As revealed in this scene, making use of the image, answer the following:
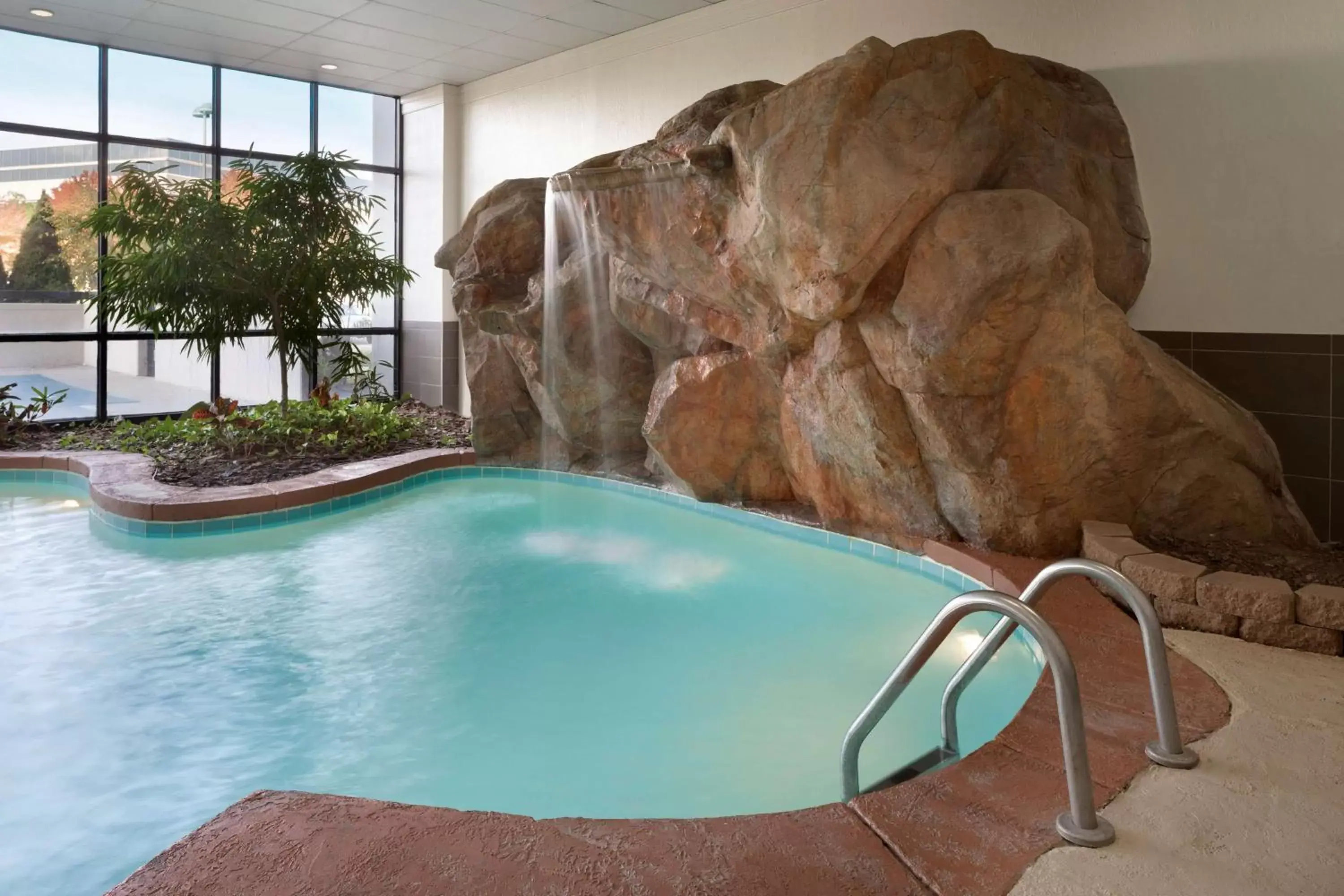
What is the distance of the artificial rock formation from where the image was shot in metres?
3.91

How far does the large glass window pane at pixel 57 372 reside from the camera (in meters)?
7.79

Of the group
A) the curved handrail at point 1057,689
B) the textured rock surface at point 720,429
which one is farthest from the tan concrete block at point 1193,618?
the textured rock surface at point 720,429

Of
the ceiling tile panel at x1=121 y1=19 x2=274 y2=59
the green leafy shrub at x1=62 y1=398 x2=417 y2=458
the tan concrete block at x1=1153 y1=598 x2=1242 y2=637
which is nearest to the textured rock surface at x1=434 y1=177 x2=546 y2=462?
the green leafy shrub at x1=62 y1=398 x2=417 y2=458

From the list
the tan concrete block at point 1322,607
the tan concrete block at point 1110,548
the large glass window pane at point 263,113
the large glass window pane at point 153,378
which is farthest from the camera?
the large glass window pane at point 263,113

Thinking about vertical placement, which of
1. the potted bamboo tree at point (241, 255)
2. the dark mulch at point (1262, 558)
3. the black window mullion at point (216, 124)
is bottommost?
the dark mulch at point (1262, 558)

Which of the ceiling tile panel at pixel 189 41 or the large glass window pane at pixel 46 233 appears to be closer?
the ceiling tile panel at pixel 189 41

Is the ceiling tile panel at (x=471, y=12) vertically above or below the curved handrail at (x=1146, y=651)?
above

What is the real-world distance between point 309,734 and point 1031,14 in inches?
196

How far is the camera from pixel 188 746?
106 inches

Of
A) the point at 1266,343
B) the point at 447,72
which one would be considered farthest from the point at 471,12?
the point at 1266,343

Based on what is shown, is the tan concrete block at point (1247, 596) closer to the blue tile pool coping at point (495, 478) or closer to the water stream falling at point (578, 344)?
the blue tile pool coping at point (495, 478)

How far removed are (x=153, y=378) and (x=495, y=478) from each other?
4069mm

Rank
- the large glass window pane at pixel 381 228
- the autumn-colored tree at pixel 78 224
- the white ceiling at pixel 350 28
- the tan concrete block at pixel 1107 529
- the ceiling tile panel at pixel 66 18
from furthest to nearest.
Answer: the large glass window pane at pixel 381 228 → the autumn-colored tree at pixel 78 224 → the ceiling tile panel at pixel 66 18 → the white ceiling at pixel 350 28 → the tan concrete block at pixel 1107 529

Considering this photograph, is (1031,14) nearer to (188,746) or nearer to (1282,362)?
(1282,362)
